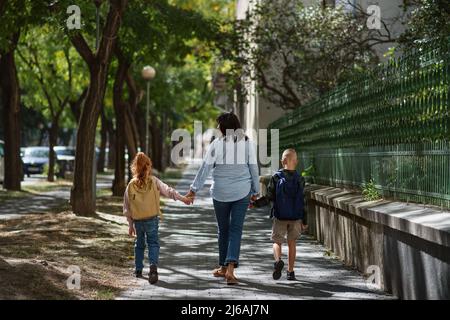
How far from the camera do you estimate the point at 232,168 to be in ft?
32.7

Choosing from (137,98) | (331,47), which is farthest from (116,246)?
(137,98)

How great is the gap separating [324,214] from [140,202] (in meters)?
4.60

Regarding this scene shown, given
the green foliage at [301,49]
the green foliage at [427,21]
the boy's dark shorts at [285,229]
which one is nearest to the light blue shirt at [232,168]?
the boy's dark shorts at [285,229]

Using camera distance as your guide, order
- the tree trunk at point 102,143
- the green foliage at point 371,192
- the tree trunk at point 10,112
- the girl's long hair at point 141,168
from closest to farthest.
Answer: the girl's long hair at point 141,168 → the green foliage at point 371,192 → the tree trunk at point 10,112 → the tree trunk at point 102,143

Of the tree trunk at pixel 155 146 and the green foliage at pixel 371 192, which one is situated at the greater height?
the tree trunk at pixel 155 146

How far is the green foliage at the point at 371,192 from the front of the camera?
36.4ft

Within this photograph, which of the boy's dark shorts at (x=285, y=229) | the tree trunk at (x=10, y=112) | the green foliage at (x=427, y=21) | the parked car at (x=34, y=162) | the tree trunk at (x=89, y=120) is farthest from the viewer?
the parked car at (x=34, y=162)

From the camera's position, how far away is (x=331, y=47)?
79.0ft

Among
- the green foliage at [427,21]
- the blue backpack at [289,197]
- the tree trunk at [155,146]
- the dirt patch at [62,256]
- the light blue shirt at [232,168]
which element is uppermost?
the green foliage at [427,21]

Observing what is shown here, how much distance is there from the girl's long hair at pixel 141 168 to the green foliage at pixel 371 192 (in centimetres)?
275

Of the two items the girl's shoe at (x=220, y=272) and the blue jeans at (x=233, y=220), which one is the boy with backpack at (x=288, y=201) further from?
the girl's shoe at (x=220, y=272)

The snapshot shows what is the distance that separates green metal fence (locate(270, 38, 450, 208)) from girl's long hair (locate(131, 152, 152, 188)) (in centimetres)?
266

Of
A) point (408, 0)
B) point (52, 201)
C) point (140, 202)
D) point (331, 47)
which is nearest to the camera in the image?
point (140, 202)

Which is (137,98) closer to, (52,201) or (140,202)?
(52,201)
